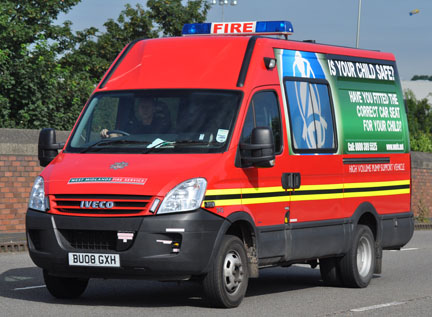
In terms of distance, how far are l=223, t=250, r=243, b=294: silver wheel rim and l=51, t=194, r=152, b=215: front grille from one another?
106cm

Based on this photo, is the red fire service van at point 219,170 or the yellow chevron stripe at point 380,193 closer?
the red fire service van at point 219,170

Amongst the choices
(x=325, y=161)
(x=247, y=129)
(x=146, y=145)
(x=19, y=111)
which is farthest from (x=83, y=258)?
(x=19, y=111)

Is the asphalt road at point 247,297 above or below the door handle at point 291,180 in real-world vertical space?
below

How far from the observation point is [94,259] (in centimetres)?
948

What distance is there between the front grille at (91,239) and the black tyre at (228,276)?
0.94m

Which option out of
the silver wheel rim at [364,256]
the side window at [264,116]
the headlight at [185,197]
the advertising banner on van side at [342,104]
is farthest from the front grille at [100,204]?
the silver wheel rim at [364,256]

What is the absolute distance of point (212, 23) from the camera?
1238cm

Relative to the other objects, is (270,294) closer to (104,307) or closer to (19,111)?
(104,307)

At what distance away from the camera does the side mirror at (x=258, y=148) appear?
9.97 metres

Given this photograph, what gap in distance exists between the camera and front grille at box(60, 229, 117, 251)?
9.48 metres

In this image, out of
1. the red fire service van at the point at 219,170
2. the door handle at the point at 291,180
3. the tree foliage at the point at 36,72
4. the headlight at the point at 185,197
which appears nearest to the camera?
the headlight at the point at 185,197

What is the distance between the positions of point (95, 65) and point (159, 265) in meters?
22.8

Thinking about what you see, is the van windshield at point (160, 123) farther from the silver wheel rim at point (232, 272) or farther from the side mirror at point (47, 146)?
the silver wheel rim at point (232, 272)

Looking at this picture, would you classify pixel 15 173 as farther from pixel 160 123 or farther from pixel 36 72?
pixel 160 123
